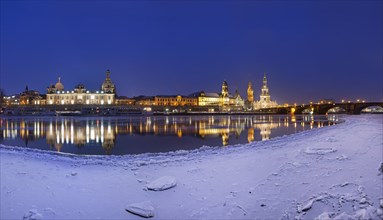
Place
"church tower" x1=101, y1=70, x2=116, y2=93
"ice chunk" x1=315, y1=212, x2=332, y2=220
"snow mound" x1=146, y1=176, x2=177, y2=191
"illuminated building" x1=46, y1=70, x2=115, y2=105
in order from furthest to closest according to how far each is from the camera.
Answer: "church tower" x1=101, y1=70, x2=116, y2=93 < "illuminated building" x1=46, y1=70, x2=115, y2=105 < "snow mound" x1=146, y1=176, x2=177, y2=191 < "ice chunk" x1=315, y1=212, x2=332, y2=220

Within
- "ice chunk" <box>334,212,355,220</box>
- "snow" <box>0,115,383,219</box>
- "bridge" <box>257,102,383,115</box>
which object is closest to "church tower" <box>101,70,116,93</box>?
"bridge" <box>257,102,383,115</box>

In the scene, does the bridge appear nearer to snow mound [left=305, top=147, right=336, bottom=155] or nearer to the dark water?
the dark water

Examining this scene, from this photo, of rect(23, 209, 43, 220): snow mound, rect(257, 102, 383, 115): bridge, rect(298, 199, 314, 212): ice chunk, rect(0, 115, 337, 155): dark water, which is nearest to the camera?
rect(298, 199, 314, 212): ice chunk

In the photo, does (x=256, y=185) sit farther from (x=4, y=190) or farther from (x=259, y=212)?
(x=4, y=190)

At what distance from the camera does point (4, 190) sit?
9.11 metres

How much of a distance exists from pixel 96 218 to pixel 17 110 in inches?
6359

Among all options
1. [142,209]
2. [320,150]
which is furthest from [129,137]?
[142,209]

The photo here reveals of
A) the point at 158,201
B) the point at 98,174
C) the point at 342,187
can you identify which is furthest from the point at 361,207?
the point at 98,174

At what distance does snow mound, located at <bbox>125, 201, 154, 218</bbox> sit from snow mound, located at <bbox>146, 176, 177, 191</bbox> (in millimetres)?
1014

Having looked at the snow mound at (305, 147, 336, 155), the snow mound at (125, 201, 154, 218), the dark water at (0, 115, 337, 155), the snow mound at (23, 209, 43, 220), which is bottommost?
the dark water at (0, 115, 337, 155)

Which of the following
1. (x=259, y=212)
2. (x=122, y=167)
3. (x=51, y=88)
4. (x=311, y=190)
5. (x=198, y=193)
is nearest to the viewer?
(x=259, y=212)

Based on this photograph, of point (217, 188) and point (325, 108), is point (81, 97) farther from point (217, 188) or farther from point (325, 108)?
point (217, 188)

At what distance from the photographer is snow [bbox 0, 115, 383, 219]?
7469 millimetres

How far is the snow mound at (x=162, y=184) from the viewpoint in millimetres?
→ 9109
